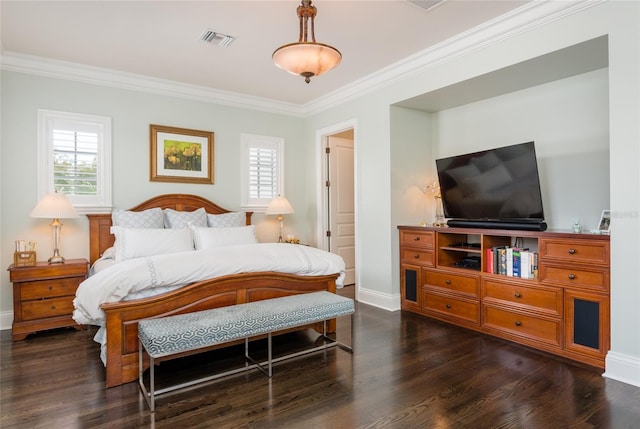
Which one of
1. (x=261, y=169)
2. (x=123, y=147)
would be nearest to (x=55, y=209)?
(x=123, y=147)

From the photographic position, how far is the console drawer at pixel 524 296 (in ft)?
10.1

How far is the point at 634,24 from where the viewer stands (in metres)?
2.54

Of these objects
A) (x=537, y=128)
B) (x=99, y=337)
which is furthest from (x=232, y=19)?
(x=537, y=128)

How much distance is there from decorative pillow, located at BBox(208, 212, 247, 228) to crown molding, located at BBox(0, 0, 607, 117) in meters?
1.60

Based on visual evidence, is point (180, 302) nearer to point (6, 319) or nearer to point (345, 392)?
point (345, 392)

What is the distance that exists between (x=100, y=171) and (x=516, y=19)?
178 inches

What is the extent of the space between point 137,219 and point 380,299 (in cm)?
300

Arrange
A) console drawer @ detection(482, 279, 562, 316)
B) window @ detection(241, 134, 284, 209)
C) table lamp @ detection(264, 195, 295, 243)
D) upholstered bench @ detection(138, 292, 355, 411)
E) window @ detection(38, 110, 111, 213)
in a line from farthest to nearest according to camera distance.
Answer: window @ detection(241, 134, 284, 209) → table lamp @ detection(264, 195, 295, 243) → window @ detection(38, 110, 111, 213) → console drawer @ detection(482, 279, 562, 316) → upholstered bench @ detection(138, 292, 355, 411)

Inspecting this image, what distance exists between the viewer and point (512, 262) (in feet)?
11.2

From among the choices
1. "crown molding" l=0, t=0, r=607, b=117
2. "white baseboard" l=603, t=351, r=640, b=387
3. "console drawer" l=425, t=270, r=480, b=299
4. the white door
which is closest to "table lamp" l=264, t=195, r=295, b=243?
the white door

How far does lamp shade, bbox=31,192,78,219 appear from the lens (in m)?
3.64

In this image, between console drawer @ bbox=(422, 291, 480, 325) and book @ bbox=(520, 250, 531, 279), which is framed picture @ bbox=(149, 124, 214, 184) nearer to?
console drawer @ bbox=(422, 291, 480, 325)

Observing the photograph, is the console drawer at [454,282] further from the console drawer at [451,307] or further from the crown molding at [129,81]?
the crown molding at [129,81]

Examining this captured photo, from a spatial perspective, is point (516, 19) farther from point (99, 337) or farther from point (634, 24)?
point (99, 337)
